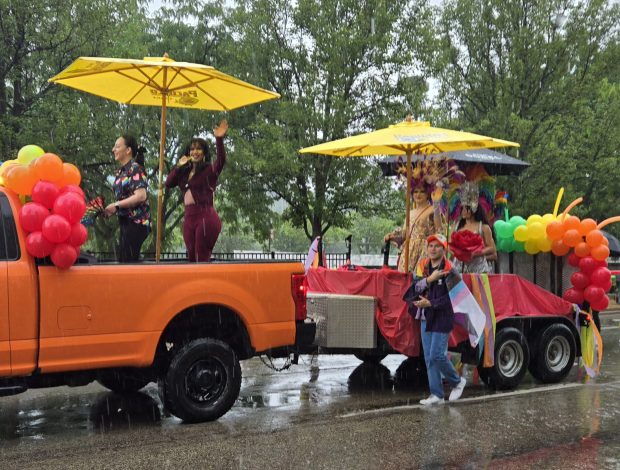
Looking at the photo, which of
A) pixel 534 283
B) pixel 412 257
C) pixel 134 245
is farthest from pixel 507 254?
pixel 134 245

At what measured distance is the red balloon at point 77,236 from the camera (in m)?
5.52

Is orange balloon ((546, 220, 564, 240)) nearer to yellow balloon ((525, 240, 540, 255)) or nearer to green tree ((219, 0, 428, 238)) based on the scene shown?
yellow balloon ((525, 240, 540, 255))

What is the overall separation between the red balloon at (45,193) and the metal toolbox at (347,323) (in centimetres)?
326

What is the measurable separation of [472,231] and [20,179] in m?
5.39

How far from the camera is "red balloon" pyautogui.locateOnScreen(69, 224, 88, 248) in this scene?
18.1 feet

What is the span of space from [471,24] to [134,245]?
17.3 meters

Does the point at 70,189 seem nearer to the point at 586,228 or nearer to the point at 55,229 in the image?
the point at 55,229

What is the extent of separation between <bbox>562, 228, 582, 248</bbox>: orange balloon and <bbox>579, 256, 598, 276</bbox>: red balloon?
0.23 metres

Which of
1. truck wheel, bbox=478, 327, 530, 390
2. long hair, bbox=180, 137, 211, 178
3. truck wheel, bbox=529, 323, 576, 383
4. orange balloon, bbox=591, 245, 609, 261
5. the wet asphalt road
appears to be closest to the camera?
the wet asphalt road

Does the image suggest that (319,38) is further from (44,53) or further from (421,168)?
(421,168)

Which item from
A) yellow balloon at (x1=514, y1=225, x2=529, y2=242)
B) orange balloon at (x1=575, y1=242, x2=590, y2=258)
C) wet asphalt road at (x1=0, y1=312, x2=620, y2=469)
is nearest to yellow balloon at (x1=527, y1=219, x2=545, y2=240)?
yellow balloon at (x1=514, y1=225, x2=529, y2=242)

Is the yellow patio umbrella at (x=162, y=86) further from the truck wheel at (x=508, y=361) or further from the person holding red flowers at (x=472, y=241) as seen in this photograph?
the truck wheel at (x=508, y=361)

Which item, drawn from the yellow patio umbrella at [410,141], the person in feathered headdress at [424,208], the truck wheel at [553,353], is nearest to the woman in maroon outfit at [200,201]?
the yellow patio umbrella at [410,141]

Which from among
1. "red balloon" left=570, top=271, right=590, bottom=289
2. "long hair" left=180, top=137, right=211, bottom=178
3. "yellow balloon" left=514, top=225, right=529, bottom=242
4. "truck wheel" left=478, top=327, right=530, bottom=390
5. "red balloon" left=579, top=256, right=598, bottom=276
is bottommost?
"truck wheel" left=478, top=327, right=530, bottom=390
